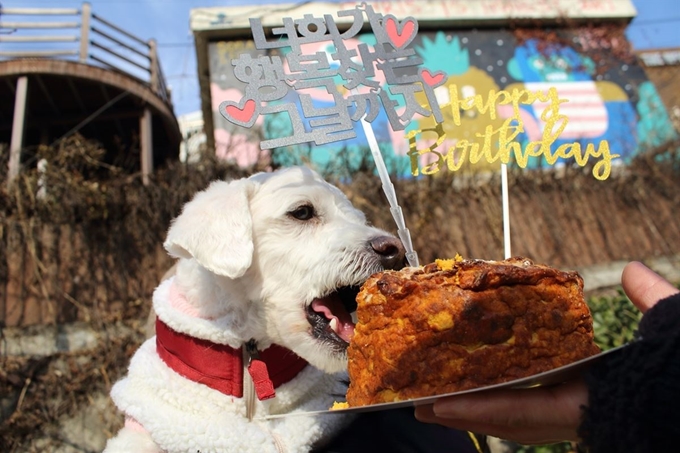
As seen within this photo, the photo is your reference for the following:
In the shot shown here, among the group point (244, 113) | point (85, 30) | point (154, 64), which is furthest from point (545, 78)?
point (244, 113)

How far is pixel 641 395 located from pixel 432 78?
4.15 ft

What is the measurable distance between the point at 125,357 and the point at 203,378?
3.25 meters

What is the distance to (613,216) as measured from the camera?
755 cm

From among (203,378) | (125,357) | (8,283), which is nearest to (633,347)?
(203,378)

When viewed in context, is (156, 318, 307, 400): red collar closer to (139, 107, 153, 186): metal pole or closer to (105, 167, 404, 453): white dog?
(105, 167, 404, 453): white dog

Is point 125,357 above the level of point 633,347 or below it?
below

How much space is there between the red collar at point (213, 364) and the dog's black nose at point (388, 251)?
0.68 m

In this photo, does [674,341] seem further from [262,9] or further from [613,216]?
[262,9]

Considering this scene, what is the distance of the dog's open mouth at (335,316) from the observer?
1.93 m

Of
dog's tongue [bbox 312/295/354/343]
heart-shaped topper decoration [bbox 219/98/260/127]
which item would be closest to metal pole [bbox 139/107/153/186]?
dog's tongue [bbox 312/295/354/343]

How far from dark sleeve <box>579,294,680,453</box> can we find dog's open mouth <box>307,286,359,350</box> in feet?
3.59

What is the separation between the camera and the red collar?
73.0 inches

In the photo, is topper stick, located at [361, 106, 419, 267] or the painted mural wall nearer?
topper stick, located at [361, 106, 419, 267]

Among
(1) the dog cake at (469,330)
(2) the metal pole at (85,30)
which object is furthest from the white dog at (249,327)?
(2) the metal pole at (85,30)
